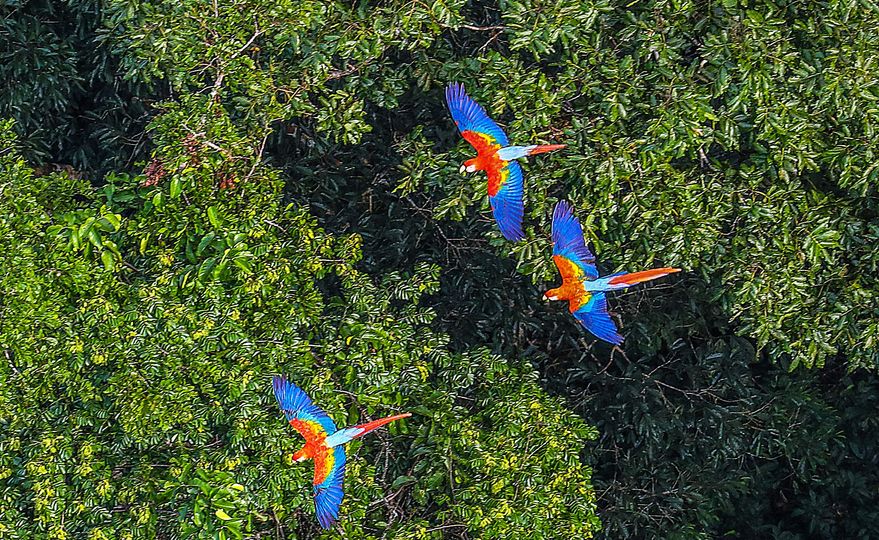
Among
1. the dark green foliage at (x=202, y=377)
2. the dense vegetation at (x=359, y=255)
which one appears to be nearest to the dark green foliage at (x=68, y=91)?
the dense vegetation at (x=359, y=255)

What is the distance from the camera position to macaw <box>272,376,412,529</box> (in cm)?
311

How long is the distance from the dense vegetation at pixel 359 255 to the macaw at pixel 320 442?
134 mm

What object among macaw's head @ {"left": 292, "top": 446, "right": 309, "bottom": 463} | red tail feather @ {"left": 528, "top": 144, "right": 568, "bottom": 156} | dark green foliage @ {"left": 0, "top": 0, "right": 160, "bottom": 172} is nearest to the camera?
macaw's head @ {"left": 292, "top": 446, "right": 309, "bottom": 463}

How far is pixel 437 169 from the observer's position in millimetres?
3742

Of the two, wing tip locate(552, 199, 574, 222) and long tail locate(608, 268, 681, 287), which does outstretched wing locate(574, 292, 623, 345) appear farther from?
wing tip locate(552, 199, 574, 222)

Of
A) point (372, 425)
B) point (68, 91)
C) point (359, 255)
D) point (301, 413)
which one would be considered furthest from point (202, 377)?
point (68, 91)

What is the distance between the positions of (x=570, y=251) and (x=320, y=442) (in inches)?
43.2

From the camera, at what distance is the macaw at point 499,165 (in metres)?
3.31

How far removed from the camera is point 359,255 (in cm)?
371

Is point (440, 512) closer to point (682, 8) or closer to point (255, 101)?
point (255, 101)

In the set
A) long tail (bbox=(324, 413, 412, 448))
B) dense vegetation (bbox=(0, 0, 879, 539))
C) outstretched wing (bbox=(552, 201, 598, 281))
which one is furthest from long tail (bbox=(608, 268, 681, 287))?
long tail (bbox=(324, 413, 412, 448))

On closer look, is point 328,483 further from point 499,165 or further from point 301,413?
point 499,165

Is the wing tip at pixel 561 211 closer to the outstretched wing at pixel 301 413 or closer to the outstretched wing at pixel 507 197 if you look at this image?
the outstretched wing at pixel 507 197

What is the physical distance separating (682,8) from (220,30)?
1.68 m
